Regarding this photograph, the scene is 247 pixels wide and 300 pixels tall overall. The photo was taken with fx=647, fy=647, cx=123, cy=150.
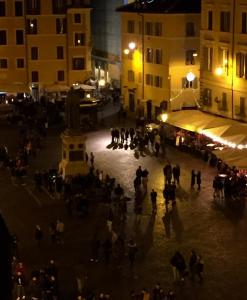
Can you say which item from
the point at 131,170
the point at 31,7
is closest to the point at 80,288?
the point at 131,170

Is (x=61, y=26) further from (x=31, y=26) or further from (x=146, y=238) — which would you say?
(x=146, y=238)

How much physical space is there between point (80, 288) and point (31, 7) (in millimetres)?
55098

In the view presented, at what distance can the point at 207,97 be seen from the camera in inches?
2101

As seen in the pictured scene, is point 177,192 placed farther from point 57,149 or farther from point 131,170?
point 57,149

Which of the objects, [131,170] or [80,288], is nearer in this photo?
[80,288]

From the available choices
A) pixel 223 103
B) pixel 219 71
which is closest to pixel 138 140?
pixel 223 103

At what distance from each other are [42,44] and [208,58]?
26800 millimetres

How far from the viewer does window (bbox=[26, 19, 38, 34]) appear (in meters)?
72.6

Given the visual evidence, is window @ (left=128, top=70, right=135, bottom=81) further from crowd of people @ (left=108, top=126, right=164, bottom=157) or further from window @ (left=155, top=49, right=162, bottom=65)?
crowd of people @ (left=108, top=126, right=164, bottom=157)

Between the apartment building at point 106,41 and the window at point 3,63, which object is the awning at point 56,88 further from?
the apartment building at point 106,41

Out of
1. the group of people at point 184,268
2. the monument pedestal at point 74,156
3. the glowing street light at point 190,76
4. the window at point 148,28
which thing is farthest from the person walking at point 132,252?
the window at point 148,28

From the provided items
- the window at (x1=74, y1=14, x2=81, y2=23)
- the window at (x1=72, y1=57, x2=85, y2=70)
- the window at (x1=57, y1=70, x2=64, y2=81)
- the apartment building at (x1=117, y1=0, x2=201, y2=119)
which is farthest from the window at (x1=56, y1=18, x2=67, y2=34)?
the apartment building at (x1=117, y1=0, x2=201, y2=119)

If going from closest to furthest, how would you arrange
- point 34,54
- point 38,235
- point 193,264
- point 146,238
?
point 193,264, point 38,235, point 146,238, point 34,54

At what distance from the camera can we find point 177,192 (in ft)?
124
